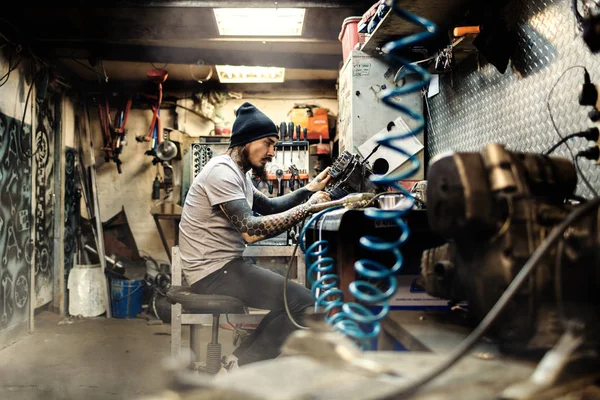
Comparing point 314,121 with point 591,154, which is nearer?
point 591,154

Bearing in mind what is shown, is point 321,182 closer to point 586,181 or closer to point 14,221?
point 586,181

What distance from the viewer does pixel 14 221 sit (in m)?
4.11

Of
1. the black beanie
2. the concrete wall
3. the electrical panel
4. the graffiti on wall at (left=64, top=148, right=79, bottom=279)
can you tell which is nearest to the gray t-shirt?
the black beanie

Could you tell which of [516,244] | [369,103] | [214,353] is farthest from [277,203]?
[516,244]

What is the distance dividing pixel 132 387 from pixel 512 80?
296 centimetres

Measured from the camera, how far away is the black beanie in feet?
9.18

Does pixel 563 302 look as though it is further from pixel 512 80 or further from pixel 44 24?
pixel 44 24

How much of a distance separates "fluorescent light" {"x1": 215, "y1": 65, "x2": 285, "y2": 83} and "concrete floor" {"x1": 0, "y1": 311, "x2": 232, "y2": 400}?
2881mm

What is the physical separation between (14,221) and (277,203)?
104 inches

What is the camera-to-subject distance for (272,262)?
4543 millimetres

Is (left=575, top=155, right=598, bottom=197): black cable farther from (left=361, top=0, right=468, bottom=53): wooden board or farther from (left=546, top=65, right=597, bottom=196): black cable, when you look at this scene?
(left=361, top=0, right=468, bottom=53): wooden board

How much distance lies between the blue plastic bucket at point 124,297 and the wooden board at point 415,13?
3.68m

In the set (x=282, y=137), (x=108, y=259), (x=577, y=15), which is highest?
(x=282, y=137)

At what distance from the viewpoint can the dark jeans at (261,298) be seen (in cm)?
235
